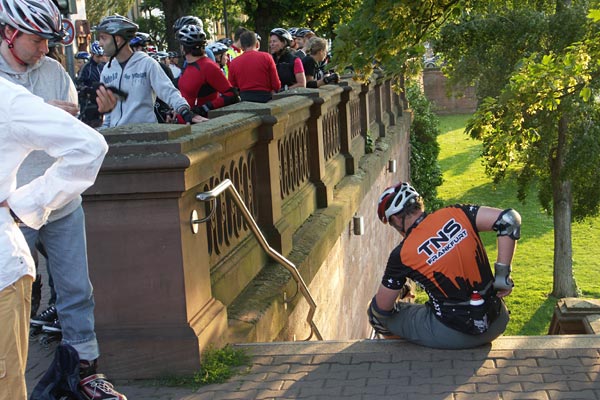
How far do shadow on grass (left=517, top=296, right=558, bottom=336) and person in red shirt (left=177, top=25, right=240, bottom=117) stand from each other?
1368 centimetres

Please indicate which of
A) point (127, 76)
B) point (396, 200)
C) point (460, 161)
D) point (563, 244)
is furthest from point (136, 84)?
point (460, 161)

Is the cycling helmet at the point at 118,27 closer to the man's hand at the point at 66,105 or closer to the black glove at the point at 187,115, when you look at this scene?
the black glove at the point at 187,115

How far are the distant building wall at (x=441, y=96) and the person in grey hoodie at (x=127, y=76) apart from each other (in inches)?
2012

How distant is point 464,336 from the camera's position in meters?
5.49

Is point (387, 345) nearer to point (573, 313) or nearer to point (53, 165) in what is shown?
point (53, 165)

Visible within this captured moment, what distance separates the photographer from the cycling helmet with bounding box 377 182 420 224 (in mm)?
5730

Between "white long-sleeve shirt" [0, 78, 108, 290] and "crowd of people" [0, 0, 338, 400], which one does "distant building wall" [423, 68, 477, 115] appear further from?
"white long-sleeve shirt" [0, 78, 108, 290]

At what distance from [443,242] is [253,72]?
4.65m

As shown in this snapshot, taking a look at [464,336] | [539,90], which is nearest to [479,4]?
[539,90]

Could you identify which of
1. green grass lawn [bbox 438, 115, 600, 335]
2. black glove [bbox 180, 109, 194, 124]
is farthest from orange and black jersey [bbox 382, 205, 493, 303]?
green grass lawn [bbox 438, 115, 600, 335]

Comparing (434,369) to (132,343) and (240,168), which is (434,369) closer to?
(132,343)

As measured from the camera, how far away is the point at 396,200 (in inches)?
227

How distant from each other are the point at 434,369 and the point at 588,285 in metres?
21.5

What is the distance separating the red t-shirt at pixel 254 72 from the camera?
974 cm
